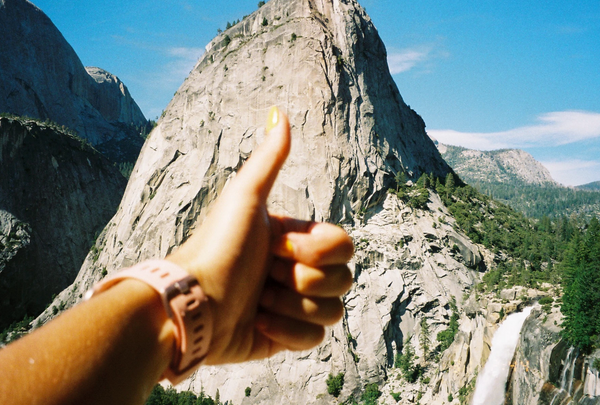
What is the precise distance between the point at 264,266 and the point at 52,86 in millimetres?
97787

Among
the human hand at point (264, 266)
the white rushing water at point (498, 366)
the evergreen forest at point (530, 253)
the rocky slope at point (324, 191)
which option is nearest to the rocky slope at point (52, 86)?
the rocky slope at point (324, 191)

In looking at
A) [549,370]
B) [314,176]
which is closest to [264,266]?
[549,370]

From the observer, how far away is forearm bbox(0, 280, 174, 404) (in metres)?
1.08

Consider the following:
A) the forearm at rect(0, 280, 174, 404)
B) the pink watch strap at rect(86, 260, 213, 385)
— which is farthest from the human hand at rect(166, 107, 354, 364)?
the forearm at rect(0, 280, 174, 404)

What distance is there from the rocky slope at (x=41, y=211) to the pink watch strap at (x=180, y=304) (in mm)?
53474

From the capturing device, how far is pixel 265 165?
204cm

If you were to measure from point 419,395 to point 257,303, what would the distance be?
29.9 m

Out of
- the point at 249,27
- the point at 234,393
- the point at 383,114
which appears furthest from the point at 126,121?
the point at 234,393

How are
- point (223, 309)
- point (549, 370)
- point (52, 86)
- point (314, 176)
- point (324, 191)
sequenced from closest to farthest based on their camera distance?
point (223, 309)
point (549, 370)
point (324, 191)
point (314, 176)
point (52, 86)

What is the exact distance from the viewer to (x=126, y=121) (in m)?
114

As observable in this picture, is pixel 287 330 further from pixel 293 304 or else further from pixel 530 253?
pixel 530 253

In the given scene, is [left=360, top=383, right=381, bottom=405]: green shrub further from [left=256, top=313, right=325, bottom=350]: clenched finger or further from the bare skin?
the bare skin

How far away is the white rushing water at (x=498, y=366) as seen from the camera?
2269 centimetres

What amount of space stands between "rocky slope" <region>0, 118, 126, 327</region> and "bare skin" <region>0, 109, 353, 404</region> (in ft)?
175
